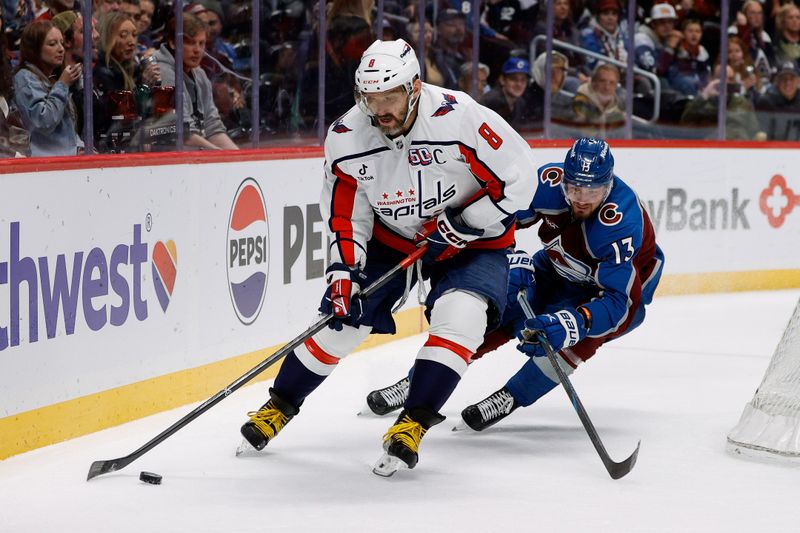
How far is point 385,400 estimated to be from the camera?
4.28 metres

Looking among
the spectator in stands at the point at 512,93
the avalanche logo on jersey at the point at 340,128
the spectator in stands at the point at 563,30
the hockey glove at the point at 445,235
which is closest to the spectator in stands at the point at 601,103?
the spectator in stands at the point at 563,30

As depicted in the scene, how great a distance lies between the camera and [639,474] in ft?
11.8

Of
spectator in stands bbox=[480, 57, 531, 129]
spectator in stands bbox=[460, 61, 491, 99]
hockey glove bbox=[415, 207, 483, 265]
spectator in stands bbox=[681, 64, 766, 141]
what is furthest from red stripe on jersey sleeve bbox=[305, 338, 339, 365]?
spectator in stands bbox=[681, 64, 766, 141]

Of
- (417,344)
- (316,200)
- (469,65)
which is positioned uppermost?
(469,65)

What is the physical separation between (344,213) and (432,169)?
0.31 m

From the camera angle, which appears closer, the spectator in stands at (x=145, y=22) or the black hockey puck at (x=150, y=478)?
the black hockey puck at (x=150, y=478)

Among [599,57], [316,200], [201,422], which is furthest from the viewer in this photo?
[599,57]

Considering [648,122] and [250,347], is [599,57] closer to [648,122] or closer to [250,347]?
[648,122]

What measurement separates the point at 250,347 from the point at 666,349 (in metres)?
1.94

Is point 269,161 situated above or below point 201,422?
above

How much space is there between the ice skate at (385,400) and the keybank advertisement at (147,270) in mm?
660

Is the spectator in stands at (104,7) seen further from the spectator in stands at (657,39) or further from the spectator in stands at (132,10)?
the spectator in stands at (657,39)

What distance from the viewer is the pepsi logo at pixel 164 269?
14.0 feet

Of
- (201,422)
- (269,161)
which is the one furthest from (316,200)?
(201,422)
